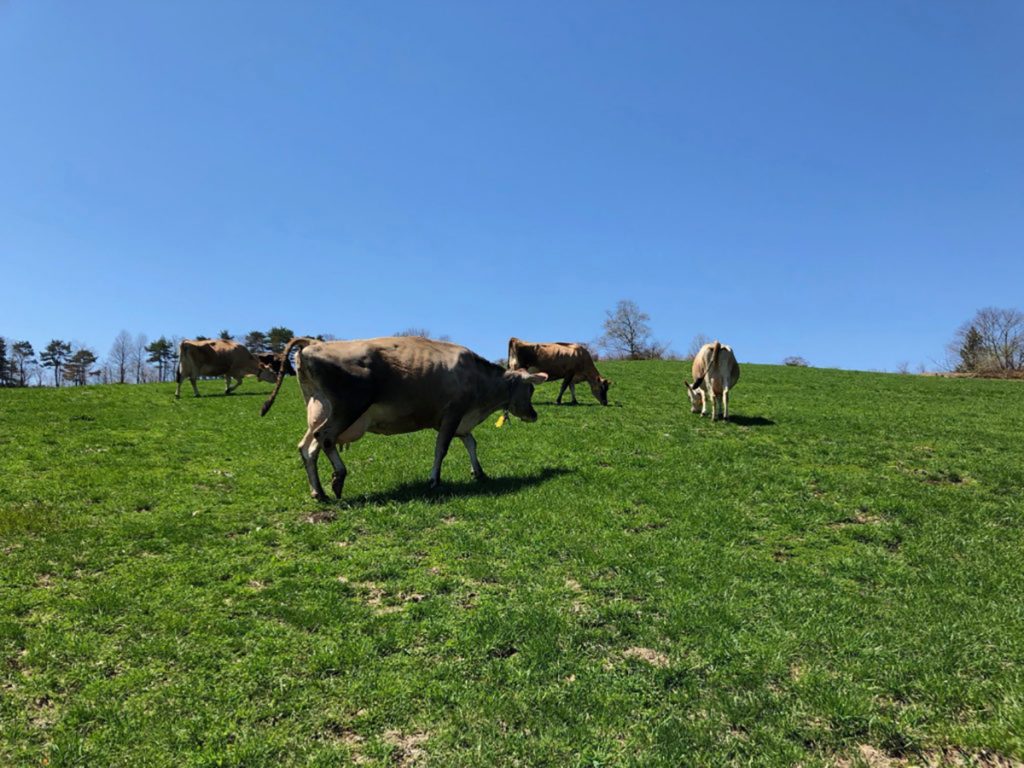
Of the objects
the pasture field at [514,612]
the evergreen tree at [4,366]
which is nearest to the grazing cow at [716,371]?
the pasture field at [514,612]

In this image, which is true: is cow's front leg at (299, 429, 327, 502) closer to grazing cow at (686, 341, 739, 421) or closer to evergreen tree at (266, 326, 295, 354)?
grazing cow at (686, 341, 739, 421)

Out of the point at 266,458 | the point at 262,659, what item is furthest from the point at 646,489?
the point at 266,458

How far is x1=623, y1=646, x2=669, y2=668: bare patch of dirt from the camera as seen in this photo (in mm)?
5335

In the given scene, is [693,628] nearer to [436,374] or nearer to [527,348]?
[436,374]

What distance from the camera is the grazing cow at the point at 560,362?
25.0m

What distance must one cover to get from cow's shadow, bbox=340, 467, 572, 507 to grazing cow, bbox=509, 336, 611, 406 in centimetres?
1263

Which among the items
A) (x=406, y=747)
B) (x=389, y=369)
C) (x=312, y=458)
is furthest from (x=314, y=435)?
(x=406, y=747)

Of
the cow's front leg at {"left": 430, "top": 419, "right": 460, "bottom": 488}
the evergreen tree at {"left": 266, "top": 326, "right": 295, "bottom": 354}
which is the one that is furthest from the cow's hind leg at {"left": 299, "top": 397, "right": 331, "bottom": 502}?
the evergreen tree at {"left": 266, "top": 326, "right": 295, "bottom": 354}

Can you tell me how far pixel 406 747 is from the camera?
13.9ft

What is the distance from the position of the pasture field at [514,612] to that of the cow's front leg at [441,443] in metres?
0.28

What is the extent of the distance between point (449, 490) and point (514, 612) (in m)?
5.19

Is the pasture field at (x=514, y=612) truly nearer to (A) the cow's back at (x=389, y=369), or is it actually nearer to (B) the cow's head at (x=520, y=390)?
(B) the cow's head at (x=520, y=390)

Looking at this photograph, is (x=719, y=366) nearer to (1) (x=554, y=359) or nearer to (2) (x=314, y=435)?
(1) (x=554, y=359)

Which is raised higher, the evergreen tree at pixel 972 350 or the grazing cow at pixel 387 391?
the evergreen tree at pixel 972 350
